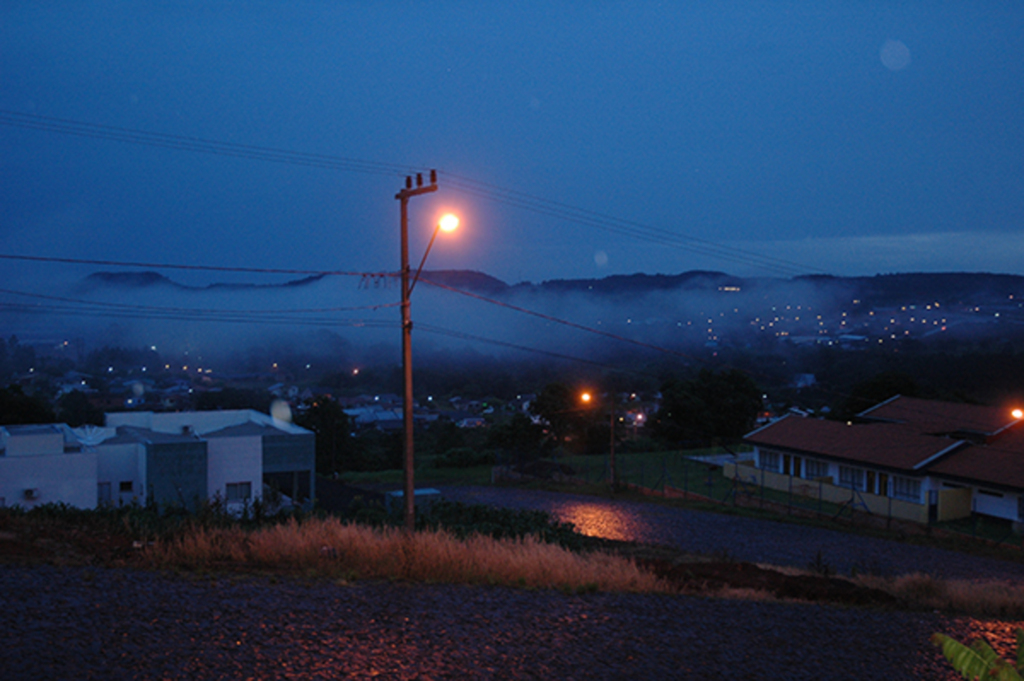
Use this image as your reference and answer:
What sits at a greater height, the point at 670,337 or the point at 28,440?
the point at 670,337

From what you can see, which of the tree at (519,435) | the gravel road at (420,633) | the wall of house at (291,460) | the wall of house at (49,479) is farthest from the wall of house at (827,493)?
the wall of house at (49,479)

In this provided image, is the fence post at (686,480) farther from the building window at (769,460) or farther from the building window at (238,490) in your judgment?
the building window at (238,490)

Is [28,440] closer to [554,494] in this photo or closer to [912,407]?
[554,494]

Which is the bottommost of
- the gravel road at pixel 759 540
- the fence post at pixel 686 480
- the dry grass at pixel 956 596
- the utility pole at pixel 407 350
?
the gravel road at pixel 759 540

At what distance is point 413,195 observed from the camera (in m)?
12.0

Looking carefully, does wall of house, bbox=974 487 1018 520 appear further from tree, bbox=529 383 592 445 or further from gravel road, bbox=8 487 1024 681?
tree, bbox=529 383 592 445

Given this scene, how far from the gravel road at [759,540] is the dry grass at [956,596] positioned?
2.82 meters

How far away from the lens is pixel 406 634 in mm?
6855

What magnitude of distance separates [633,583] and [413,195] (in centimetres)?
687

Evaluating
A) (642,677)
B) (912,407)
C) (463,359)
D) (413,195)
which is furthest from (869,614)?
(463,359)

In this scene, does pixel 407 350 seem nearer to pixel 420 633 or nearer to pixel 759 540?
pixel 420 633

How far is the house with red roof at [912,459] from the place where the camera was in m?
23.9

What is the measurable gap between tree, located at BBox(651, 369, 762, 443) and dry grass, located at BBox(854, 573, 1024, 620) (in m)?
33.5

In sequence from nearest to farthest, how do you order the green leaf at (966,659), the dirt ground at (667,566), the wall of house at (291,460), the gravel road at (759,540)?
the green leaf at (966,659) → the dirt ground at (667,566) → the gravel road at (759,540) → the wall of house at (291,460)
